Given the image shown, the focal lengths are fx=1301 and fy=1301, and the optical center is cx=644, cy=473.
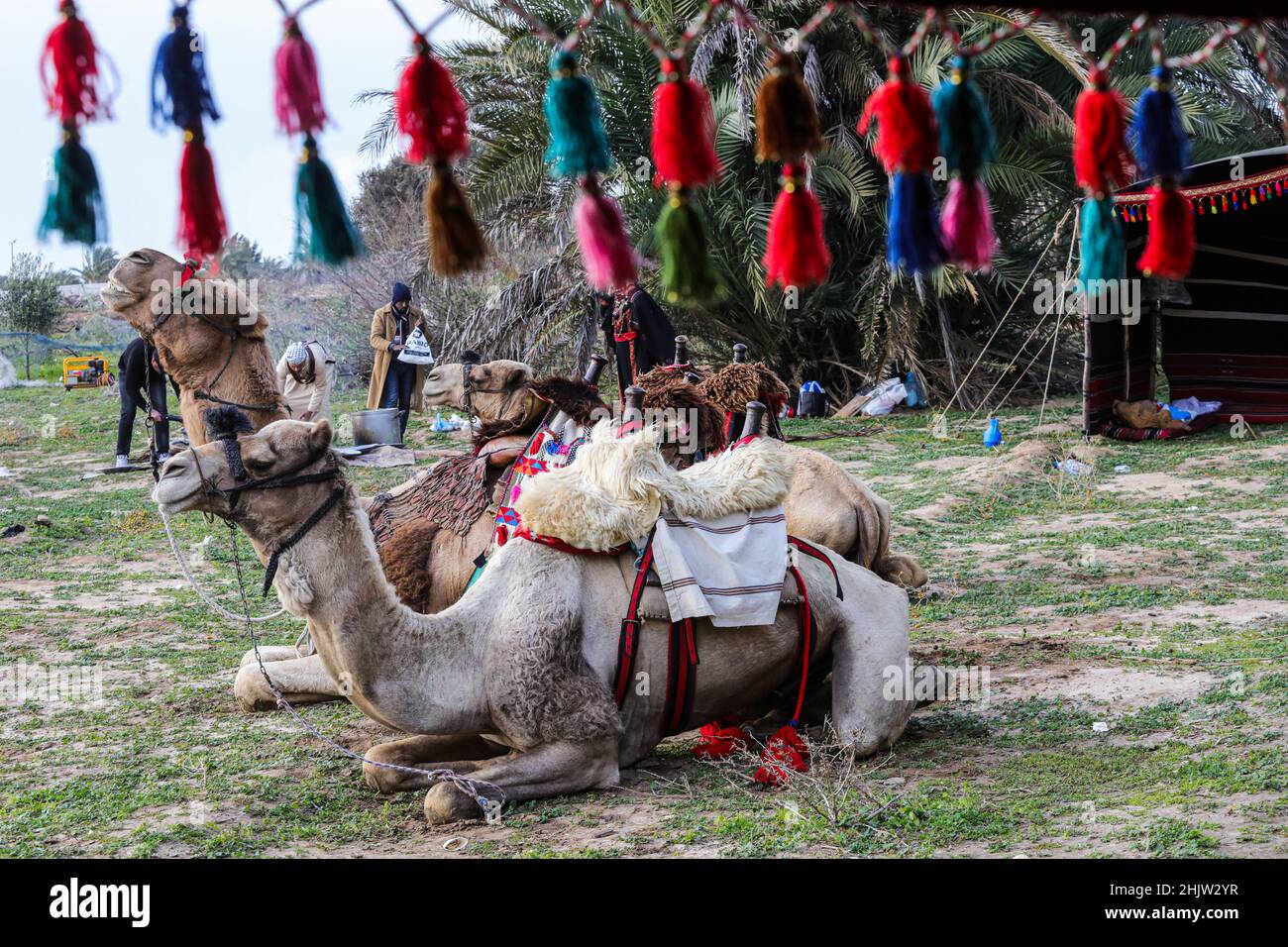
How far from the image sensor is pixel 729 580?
5.13 m

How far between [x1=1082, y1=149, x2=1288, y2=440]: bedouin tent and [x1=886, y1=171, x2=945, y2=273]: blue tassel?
12.8 meters

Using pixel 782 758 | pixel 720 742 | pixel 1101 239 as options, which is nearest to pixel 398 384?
pixel 720 742

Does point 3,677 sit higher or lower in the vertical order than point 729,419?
lower

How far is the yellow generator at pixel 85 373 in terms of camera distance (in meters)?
25.1

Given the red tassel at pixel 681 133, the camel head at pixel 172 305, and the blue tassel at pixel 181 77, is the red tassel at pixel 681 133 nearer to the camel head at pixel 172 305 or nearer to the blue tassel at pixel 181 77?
the blue tassel at pixel 181 77

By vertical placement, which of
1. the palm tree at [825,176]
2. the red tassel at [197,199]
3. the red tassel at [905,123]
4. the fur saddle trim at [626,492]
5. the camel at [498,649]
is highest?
the palm tree at [825,176]

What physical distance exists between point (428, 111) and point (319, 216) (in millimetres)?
314

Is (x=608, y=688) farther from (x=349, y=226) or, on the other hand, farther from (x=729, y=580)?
(x=349, y=226)

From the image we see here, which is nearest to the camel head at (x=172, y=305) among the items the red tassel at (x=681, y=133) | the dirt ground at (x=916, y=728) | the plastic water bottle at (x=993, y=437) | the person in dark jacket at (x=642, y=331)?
the dirt ground at (x=916, y=728)

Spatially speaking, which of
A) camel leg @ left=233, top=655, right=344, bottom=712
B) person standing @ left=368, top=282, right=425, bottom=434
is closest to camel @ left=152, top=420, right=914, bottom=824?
camel leg @ left=233, top=655, right=344, bottom=712

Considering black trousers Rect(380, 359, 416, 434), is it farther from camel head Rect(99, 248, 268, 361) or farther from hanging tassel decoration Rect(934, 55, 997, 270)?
hanging tassel decoration Rect(934, 55, 997, 270)

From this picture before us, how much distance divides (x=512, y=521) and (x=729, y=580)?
1124 mm

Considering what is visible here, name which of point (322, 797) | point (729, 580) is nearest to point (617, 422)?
point (729, 580)

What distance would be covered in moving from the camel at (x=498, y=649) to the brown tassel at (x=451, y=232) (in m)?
2.23
